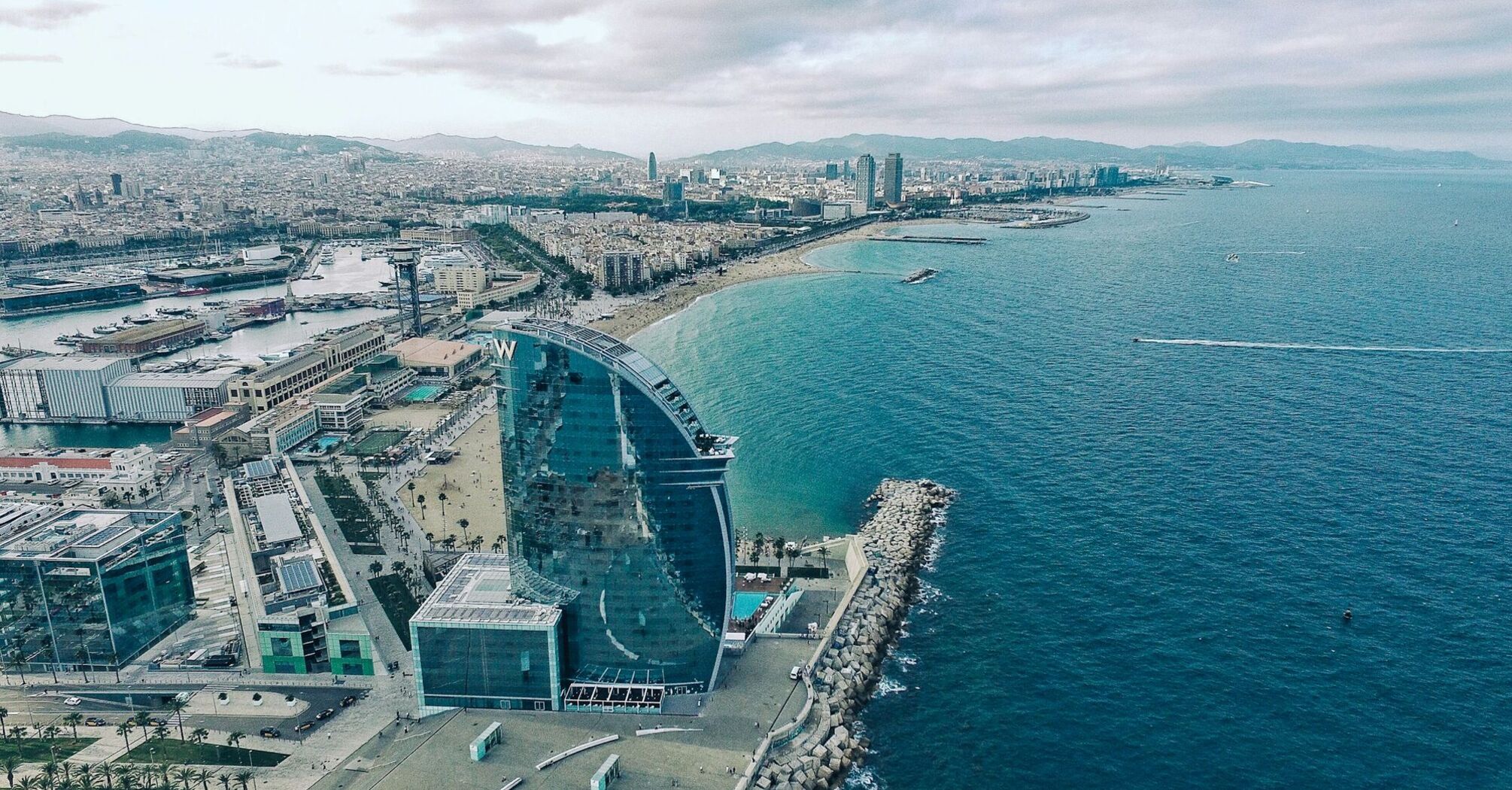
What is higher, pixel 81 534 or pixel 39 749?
pixel 81 534

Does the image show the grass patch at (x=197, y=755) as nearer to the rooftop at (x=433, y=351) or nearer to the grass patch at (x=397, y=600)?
the grass patch at (x=397, y=600)

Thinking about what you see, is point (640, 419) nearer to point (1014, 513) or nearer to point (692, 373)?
point (1014, 513)

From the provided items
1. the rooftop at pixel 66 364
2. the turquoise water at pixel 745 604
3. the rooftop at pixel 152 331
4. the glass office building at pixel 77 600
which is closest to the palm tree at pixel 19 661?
the glass office building at pixel 77 600

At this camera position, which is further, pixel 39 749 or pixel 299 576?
pixel 299 576

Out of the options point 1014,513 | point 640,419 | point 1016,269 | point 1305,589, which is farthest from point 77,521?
point 1016,269

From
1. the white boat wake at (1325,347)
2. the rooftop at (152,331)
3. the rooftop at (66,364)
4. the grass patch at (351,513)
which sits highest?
the white boat wake at (1325,347)

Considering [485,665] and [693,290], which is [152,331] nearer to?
[693,290]

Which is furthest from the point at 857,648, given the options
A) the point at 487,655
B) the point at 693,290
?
the point at 693,290
